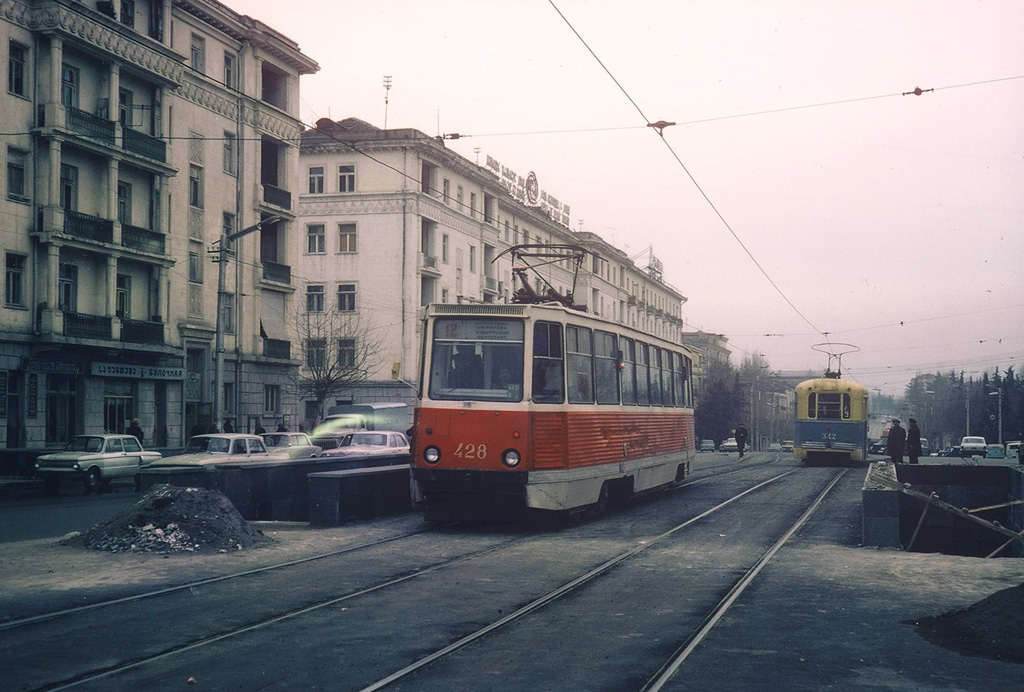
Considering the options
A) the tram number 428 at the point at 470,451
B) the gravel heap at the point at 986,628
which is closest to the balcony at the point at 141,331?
the tram number 428 at the point at 470,451

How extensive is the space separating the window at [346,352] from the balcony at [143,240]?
14.3 meters

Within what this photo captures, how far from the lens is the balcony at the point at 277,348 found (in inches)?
1810

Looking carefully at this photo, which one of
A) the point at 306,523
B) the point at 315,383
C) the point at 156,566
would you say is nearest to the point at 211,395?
the point at 315,383

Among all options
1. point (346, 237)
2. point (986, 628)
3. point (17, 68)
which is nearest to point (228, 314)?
point (17, 68)

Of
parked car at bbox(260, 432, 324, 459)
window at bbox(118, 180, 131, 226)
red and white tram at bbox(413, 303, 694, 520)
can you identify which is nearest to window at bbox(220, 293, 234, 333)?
window at bbox(118, 180, 131, 226)

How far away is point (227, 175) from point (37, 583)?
34.8 m

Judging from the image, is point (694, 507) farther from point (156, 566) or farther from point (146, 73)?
point (146, 73)

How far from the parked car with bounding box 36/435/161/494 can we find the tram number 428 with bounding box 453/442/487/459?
44.3 feet

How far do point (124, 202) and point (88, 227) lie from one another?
2982mm

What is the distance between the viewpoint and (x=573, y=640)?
8.00m

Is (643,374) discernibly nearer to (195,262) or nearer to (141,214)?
(141,214)

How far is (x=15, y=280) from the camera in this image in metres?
32.6

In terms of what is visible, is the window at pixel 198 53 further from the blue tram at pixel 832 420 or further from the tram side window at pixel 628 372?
the tram side window at pixel 628 372

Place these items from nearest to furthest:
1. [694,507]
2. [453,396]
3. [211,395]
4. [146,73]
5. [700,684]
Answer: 1. [700,684]
2. [453,396]
3. [694,507]
4. [146,73]
5. [211,395]
